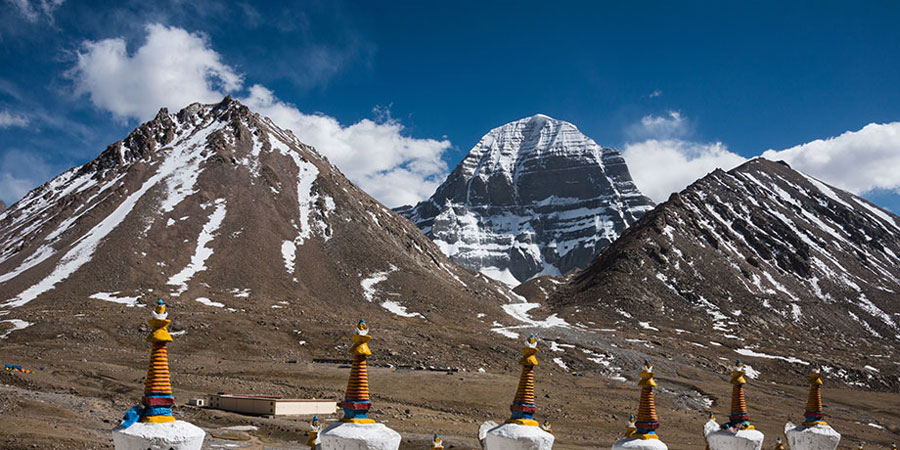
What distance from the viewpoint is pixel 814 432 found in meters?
17.1

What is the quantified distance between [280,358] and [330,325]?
19.3 metres

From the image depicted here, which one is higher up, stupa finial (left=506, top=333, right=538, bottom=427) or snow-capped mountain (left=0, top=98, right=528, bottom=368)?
snow-capped mountain (left=0, top=98, right=528, bottom=368)

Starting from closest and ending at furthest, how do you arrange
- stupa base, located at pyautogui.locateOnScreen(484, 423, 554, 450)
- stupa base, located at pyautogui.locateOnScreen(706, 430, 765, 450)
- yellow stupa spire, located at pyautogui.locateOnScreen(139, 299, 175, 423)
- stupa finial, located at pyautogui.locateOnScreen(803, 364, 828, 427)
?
yellow stupa spire, located at pyautogui.locateOnScreen(139, 299, 175, 423) → stupa base, located at pyautogui.locateOnScreen(484, 423, 554, 450) → stupa base, located at pyautogui.locateOnScreen(706, 430, 765, 450) → stupa finial, located at pyautogui.locateOnScreen(803, 364, 828, 427)

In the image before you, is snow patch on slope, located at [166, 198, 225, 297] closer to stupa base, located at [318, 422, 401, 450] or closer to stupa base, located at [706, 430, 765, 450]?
stupa base, located at [318, 422, 401, 450]

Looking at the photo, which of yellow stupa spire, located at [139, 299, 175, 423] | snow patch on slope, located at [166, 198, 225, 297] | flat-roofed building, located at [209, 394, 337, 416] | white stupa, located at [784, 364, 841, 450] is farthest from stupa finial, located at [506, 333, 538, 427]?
snow patch on slope, located at [166, 198, 225, 297]

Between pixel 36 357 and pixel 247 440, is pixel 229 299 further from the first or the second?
pixel 247 440

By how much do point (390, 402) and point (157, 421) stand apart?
62.7 meters

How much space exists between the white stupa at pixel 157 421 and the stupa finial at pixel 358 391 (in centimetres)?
279

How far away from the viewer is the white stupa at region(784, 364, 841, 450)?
17062 mm

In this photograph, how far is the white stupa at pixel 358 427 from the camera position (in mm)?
13109

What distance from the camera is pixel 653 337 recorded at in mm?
147125

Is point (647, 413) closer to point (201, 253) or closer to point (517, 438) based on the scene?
point (517, 438)

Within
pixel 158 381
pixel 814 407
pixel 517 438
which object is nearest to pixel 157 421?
pixel 158 381

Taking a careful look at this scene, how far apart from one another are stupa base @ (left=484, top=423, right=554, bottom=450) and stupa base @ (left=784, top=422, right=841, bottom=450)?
7.31 metres
